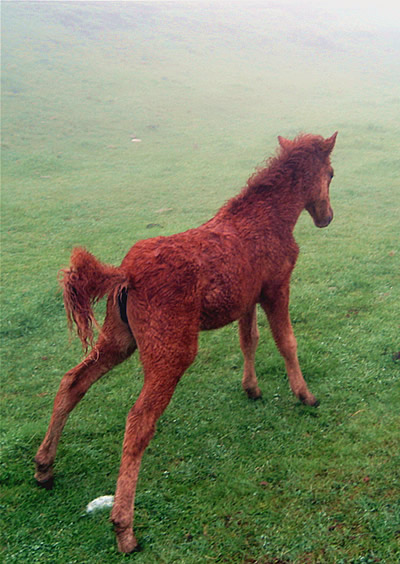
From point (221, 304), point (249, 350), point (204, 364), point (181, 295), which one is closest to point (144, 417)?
point (181, 295)

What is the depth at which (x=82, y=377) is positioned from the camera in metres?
3.42

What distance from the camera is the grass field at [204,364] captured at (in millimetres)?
3016

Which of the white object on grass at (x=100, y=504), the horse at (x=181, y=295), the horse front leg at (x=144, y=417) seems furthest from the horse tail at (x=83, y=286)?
the white object on grass at (x=100, y=504)

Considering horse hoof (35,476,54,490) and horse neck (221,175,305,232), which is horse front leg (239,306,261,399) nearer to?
horse neck (221,175,305,232)

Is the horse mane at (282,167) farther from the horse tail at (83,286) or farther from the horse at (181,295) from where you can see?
the horse tail at (83,286)

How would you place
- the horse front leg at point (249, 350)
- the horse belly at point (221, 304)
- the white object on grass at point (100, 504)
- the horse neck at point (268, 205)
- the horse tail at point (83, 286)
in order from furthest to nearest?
the horse front leg at point (249, 350) → the horse neck at point (268, 205) → the horse belly at point (221, 304) → the white object on grass at point (100, 504) → the horse tail at point (83, 286)

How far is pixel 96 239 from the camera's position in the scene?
7922mm

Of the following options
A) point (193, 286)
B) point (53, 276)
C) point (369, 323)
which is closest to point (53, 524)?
point (193, 286)

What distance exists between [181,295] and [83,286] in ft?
1.95

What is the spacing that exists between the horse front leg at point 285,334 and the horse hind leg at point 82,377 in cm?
112

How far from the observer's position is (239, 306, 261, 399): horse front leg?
4176 mm

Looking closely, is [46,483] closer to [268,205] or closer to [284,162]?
[268,205]

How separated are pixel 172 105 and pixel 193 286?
1632cm

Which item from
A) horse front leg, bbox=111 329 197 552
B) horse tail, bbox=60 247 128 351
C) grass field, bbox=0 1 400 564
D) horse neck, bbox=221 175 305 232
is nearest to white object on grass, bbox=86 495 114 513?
grass field, bbox=0 1 400 564
